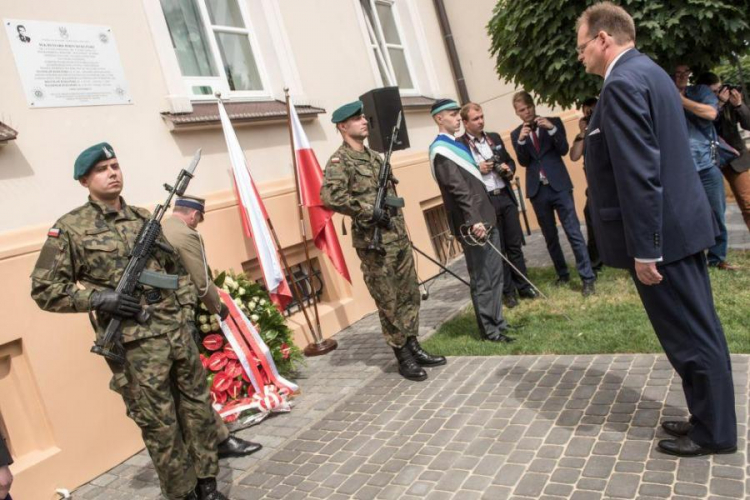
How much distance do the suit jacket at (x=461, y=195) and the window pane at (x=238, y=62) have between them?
2.72 meters

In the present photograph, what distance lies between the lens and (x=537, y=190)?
614cm

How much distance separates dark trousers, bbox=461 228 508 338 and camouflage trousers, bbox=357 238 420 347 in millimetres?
606

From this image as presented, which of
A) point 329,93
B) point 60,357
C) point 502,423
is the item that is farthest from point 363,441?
point 329,93

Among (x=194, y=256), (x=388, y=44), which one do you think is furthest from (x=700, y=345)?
(x=388, y=44)

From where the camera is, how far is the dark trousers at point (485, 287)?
5035 mm

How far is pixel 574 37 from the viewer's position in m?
5.30

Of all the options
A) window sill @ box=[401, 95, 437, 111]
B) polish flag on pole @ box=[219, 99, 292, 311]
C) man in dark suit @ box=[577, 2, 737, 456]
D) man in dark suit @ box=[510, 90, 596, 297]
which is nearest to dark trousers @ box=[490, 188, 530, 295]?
man in dark suit @ box=[510, 90, 596, 297]

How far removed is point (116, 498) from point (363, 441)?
1.64 metres

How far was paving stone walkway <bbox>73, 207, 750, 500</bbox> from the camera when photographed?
8.98 ft

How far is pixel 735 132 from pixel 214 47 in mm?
Result: 5306

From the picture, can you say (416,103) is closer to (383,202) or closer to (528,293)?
(528,293)

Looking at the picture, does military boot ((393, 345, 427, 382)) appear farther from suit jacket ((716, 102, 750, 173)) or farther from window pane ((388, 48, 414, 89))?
window pane ((388, 48, 414, 89))

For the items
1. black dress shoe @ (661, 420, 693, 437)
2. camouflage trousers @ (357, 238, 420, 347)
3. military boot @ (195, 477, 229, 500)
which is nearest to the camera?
black dress shoe @ (661, 420, 693, 437)

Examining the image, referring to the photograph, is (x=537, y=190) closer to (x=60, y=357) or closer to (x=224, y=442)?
(x=224, y=442)
